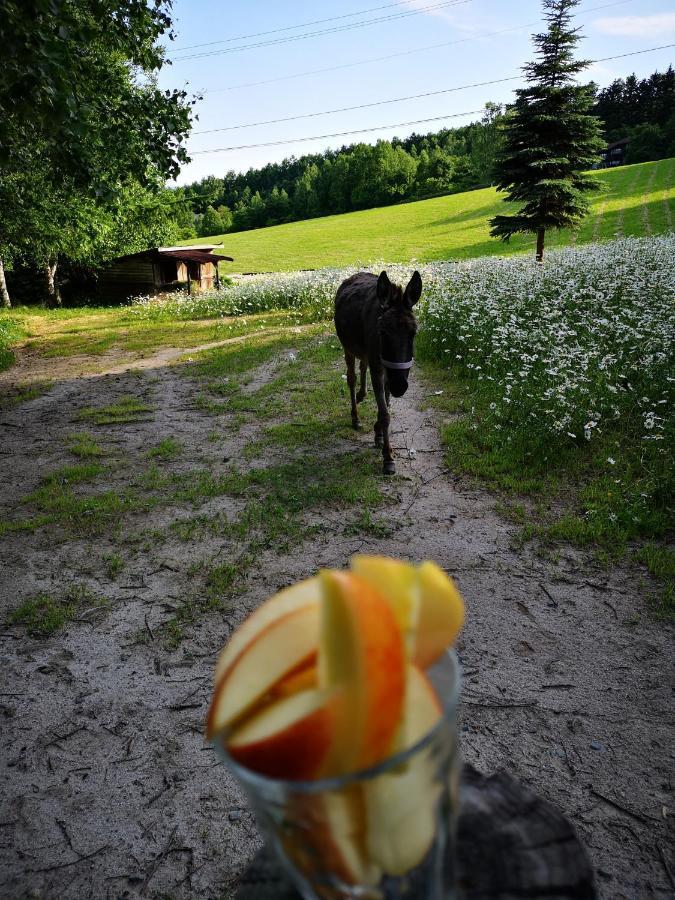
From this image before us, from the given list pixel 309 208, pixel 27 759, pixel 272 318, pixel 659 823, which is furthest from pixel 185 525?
Answer: pixel 309 208

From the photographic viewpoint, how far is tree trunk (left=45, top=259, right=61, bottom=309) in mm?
30858

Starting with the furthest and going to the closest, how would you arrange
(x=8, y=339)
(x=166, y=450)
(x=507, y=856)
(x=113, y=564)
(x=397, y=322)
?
(x=8, y=339), (x=166, y=450), (x=397, y=322), (x=113, y=564), (x=507, y=856)

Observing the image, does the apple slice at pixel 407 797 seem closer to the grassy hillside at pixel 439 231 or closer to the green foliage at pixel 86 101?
the green foliage at pixel 86 101

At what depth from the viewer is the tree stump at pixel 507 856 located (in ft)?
3.26

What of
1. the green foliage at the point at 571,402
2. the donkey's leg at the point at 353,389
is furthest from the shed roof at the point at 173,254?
the donkey's leg at the point at 353,389

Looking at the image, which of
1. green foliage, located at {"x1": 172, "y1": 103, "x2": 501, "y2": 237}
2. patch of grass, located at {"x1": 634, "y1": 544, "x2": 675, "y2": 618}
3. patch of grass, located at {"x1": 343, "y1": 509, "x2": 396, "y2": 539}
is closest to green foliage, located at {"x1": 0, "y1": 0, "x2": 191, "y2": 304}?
patch of grass, located at {"x1": 343, "y1": 509, "x2": 396, "y2": 539}

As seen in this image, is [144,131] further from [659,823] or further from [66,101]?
[659,823]

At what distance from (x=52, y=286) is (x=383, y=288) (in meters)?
31.6

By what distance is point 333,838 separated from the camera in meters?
0.68

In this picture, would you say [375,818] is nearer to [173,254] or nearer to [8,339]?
[8,339]

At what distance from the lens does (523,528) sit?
517cm

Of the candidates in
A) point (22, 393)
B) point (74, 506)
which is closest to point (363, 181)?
point (22, 393)

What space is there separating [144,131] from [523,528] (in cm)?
712

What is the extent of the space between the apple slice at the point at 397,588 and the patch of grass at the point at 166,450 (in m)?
7.09
